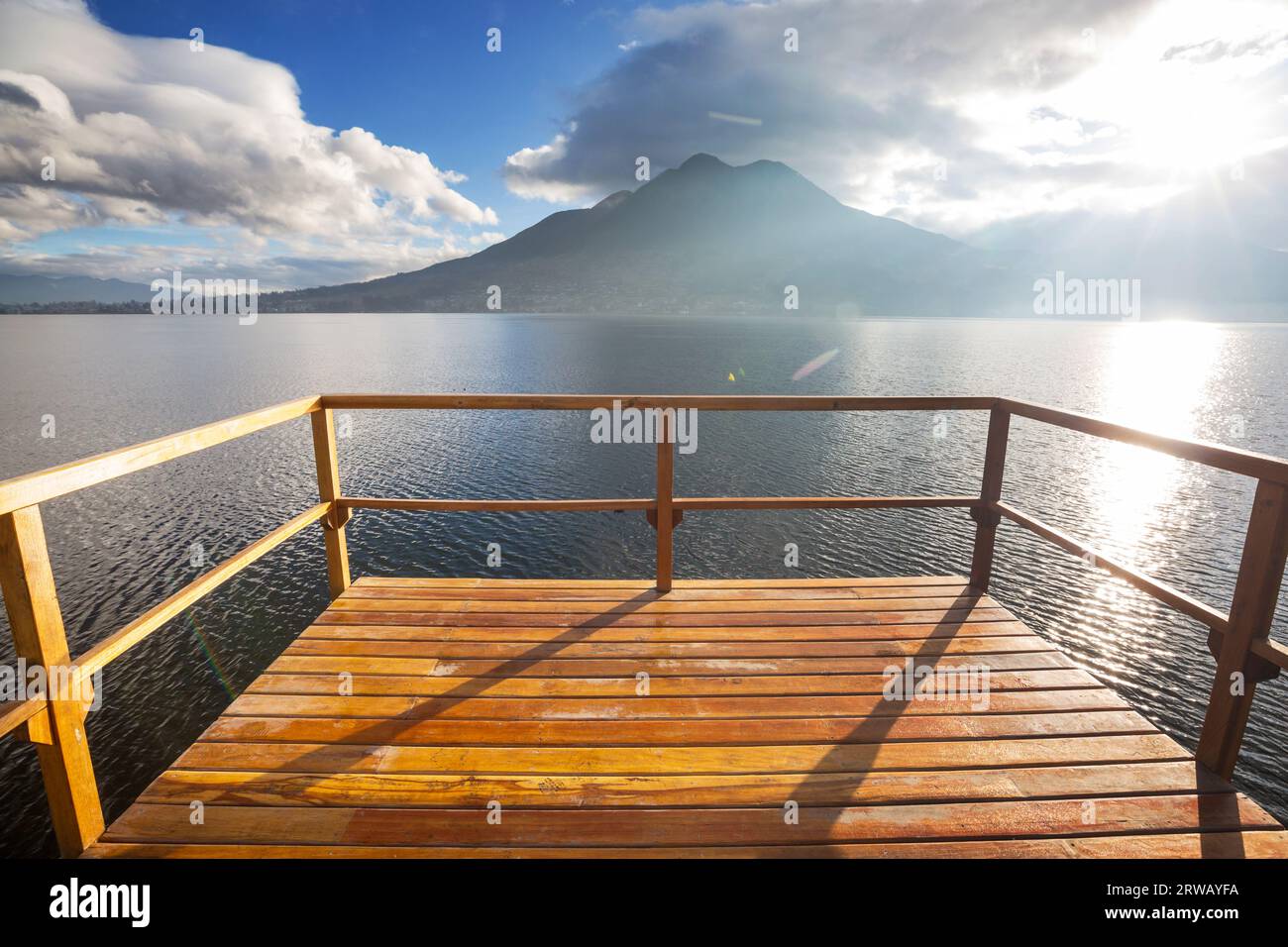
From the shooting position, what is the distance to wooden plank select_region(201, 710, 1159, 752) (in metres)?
2.92

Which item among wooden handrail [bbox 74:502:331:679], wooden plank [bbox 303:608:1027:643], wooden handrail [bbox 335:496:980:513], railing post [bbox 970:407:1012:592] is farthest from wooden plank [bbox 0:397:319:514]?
railing post [bbox 970:407:1012:592]

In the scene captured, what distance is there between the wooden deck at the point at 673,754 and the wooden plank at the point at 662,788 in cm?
1

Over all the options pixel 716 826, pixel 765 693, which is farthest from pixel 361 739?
pixel 765 693

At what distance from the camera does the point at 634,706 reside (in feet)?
10.5

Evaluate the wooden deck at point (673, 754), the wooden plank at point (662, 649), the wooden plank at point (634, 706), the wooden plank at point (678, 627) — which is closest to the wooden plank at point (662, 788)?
the wooden deck at point (673, 754)

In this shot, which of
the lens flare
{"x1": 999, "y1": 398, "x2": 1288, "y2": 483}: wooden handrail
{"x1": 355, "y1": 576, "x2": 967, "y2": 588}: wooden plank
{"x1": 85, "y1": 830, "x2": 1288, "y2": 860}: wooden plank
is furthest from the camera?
the lens flare

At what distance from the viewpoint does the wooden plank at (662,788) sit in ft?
8.34

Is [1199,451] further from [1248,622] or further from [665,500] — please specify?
[665,500]

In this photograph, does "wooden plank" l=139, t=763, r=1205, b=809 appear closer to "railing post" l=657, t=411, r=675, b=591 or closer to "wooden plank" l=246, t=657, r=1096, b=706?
"wooden plank" l=246, t=657, r=1096, b=706

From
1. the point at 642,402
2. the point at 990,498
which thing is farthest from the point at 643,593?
the point at 990,498

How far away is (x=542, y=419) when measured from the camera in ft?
121

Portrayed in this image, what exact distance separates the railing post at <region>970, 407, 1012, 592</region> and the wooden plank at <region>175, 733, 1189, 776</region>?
62.4 inches
